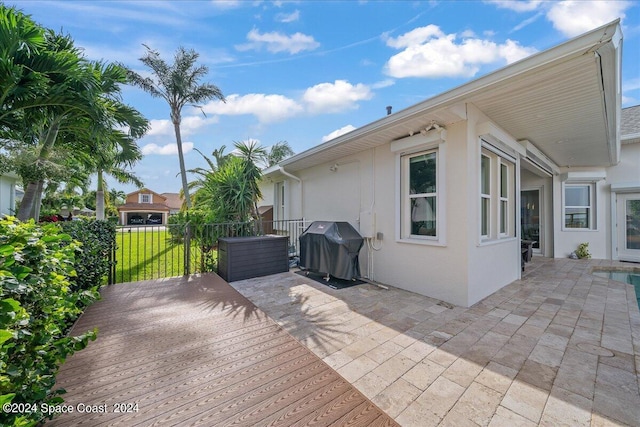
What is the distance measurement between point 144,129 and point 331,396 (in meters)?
6.68

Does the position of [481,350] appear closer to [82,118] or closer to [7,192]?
[82,118]

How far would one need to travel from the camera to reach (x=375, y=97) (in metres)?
7.73

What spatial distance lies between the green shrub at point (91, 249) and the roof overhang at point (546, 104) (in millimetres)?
4591

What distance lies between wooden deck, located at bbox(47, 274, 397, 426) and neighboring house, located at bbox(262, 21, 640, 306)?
300cm

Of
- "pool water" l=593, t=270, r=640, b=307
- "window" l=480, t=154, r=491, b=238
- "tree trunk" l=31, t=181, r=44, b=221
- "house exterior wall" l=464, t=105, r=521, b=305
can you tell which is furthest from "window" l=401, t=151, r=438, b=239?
"tree trunk" l=31, t=181, r=44, b=221

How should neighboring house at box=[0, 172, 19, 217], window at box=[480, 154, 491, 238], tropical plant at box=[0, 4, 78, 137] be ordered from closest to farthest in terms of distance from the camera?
tropical plant at box=[0, 4, 78, 137] → window at box=[480, 154, 491, 238] → neighboring house at box=[0, 172, 19, 217]

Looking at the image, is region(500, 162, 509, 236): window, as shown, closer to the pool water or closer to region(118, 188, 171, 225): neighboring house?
the pool water

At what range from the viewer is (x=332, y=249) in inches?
214

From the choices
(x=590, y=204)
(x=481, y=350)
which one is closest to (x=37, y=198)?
(x=481, y=350)

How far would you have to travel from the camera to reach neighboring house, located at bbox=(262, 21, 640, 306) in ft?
10.6

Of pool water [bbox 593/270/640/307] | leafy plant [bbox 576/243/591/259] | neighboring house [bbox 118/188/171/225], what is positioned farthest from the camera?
neighboring house [bbox 118/188/171/225]

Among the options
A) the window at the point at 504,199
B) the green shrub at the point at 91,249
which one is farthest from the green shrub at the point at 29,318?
the window at the point at 504,199

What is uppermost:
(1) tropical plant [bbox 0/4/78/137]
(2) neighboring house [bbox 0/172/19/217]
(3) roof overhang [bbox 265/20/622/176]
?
(1) tropical plant [bbox 0/4/78/137]

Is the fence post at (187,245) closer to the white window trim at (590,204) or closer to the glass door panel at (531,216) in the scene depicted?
the glass door panel at (531,216)
